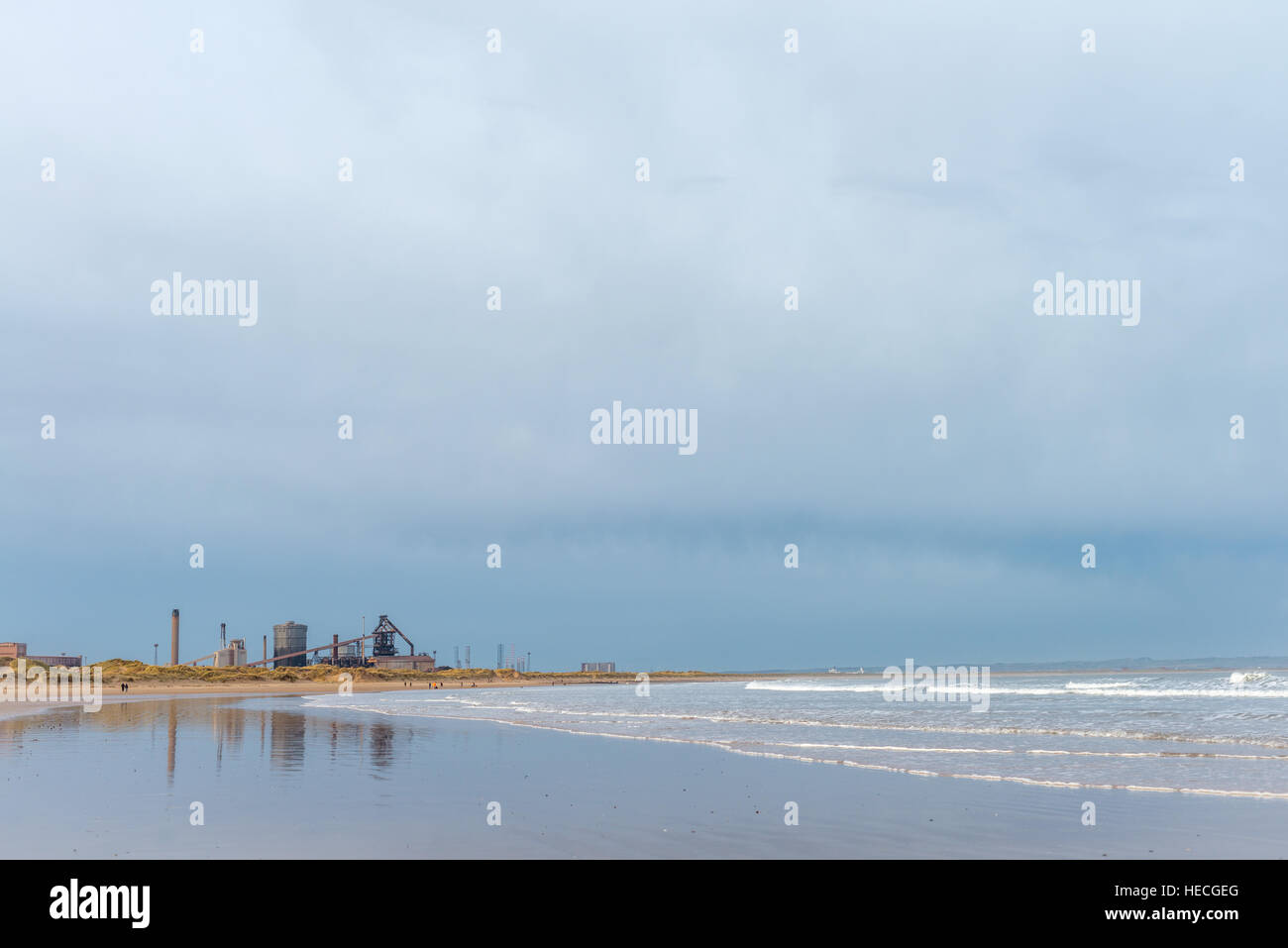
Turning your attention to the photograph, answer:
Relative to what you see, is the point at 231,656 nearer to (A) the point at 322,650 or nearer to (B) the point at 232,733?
(A) the point at 322,650

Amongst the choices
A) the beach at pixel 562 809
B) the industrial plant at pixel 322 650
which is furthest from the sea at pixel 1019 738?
the industrial plant at pixel 322 650

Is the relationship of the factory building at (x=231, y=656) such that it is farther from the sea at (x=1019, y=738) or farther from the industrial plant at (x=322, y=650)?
the sea at (x=1019, y=738)

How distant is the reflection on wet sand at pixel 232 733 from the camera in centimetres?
2395

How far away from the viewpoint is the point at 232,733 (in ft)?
104

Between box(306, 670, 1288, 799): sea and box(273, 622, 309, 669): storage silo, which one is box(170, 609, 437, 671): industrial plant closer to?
box(273, 622, 309, 669): storage silo

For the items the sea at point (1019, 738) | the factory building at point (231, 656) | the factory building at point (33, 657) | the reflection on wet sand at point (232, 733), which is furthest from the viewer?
the factory building at point (231, 656)

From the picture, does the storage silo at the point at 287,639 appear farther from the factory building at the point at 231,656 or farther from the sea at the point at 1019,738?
the sea at the point at 1019,738

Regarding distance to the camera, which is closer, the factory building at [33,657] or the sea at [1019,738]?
the sea at [1019,738]

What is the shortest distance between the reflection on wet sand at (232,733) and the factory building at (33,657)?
122 meters

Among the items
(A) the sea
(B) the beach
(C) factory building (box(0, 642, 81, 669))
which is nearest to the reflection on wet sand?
(B) the beach

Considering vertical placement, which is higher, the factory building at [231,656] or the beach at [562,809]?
the beach at [562,809]

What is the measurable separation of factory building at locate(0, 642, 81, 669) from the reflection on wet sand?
122226 mm

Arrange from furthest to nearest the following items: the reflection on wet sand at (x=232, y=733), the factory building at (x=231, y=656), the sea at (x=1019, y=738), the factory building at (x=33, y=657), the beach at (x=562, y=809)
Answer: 1. the factory building at (x=231, y=656)
2. the factory building at (x=33, y=657)
3. the reflection on wet sand at (x=232, y=733)
4. the sea at (x=1019, y=738)
5. the beach at (x=562, y=809)

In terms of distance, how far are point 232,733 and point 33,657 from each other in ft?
488
